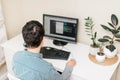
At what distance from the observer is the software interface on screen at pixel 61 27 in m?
1.99

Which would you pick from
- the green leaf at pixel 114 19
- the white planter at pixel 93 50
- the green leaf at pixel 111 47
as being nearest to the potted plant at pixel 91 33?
the white planter at pixel 93 50

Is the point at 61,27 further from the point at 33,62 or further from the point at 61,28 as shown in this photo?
the point at 33,62

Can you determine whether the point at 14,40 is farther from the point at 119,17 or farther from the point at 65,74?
the point at 119,17

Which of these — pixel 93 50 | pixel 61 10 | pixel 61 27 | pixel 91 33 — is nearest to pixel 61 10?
pixel 61 10

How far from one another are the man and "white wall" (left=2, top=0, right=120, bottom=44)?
0.69 meters

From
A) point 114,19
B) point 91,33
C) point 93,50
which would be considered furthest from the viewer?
point 91,33

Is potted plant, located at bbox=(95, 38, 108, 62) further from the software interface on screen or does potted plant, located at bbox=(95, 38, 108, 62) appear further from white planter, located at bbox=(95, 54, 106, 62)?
the software interface on screen

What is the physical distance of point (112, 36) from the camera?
191 cm

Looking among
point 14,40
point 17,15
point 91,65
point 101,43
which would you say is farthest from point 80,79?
point 17,15

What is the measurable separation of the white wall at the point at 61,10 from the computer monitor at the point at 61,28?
10cm

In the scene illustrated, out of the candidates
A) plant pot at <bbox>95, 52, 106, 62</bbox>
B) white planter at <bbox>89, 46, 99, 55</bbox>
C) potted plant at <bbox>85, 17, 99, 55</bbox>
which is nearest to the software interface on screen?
potted plant at <bbox>85, 17, 99, 55</bbox>

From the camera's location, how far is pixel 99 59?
180 centimetres

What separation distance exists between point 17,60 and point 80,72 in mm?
574

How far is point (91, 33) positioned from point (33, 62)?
0.85 meters
